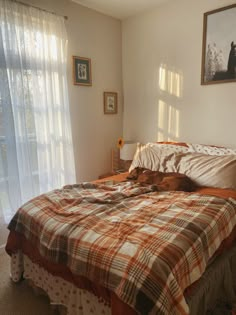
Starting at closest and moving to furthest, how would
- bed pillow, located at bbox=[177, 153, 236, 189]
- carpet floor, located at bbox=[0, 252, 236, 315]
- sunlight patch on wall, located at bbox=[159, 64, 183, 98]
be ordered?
1. carpet floor, located at bbox=[0, 252, 236, 315]
2. bed pillow, located at bbox=[177, 153, 236, 189]
3. sunlight patch on wall, located at bbox=[159, 64, 183, 98]

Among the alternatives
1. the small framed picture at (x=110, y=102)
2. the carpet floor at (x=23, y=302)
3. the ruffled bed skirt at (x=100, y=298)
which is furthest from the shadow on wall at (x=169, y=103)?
the carpet floor at (x=23, y=302)

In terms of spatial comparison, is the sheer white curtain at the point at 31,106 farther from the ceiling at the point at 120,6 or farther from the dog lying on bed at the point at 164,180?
the dog lying on bed at the point at 164,180

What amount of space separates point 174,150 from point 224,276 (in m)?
1.30

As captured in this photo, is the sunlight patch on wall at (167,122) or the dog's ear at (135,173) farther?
the sunlight patch on wall at (167,122)

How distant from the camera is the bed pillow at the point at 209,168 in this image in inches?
82.3

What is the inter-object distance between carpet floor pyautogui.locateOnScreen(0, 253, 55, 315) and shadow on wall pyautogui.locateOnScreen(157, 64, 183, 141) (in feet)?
7.10

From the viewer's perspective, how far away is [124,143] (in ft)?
10.4

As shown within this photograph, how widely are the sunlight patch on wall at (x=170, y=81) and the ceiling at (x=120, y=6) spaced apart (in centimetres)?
70

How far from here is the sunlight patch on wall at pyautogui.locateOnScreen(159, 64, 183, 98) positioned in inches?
112

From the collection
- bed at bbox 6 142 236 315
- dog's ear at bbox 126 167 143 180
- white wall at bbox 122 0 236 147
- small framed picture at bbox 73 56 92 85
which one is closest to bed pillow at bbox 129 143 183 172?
dog's ear at bbox 126 167 143 180

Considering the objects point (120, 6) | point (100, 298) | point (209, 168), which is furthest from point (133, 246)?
point (120, 6)

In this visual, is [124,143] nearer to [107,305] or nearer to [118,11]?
[118,11]

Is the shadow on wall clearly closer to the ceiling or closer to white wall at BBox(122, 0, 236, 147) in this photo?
white wall at BBox(122, 0, 236, 147)

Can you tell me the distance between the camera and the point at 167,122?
3.03m
